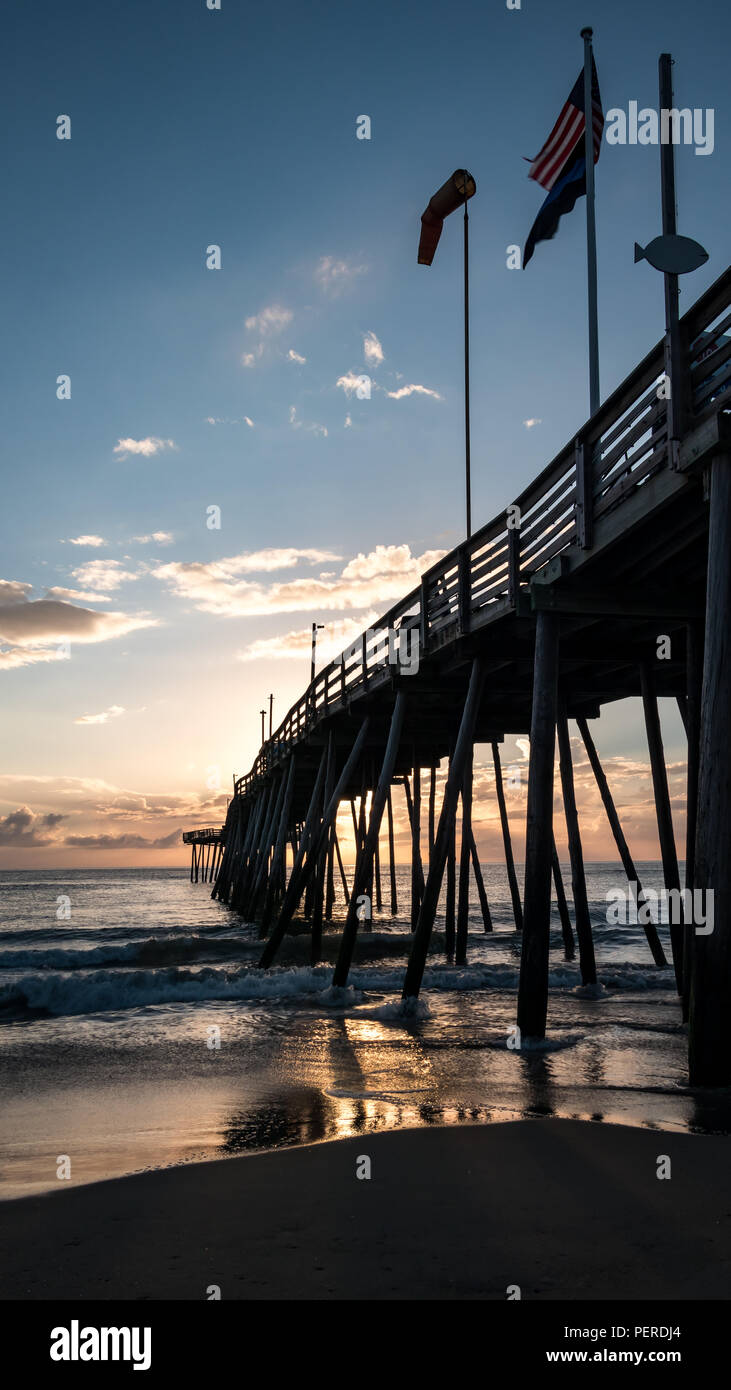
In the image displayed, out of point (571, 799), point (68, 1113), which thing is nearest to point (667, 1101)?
point (68, 1113)

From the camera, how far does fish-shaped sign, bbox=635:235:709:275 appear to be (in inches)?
278

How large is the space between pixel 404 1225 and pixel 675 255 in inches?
285

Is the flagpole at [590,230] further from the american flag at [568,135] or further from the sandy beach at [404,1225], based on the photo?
the sandy beach at [404,1225]

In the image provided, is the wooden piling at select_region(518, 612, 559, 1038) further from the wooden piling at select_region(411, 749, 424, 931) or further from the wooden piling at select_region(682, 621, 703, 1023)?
the wooden piling at select_region(411, 749, 424, 931)

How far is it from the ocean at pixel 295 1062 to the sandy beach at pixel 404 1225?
2.21 feet

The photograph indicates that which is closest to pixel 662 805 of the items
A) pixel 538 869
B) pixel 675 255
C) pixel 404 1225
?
pixel 538 869

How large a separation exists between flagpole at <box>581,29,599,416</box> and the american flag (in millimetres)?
257

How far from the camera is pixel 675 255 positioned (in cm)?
712

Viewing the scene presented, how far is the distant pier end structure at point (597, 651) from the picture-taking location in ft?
21.0

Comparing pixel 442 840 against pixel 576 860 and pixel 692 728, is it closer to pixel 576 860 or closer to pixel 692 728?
pixel 576 860

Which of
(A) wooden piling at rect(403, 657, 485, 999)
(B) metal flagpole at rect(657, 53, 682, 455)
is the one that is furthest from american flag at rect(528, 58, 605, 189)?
(A) wooden piling at rect(403, 657, 485, 999)
